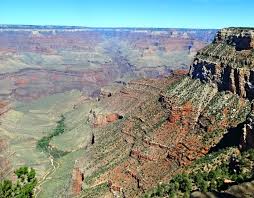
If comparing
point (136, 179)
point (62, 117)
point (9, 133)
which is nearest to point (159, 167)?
point (136, 179)

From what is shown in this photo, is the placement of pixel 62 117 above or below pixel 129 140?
below

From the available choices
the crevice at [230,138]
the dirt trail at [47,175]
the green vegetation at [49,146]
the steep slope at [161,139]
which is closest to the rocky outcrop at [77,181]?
the steep slope at [161,139]

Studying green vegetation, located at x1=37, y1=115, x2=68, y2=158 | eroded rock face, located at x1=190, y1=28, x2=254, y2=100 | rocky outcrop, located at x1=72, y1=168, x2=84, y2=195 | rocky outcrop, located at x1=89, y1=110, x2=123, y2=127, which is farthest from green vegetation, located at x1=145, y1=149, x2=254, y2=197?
rocky outcrop, located at x1=89, y1=110, x2=123, y2=127

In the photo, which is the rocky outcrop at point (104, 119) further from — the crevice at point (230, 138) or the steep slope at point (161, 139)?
the crevice at point (230, 138)

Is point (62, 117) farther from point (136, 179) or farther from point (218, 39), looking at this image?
point (136, 179)

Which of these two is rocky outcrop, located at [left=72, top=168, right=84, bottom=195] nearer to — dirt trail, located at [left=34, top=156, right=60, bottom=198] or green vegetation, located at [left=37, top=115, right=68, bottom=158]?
dirt trail, located at [left=34, top=156, right=60, bottom=198]
